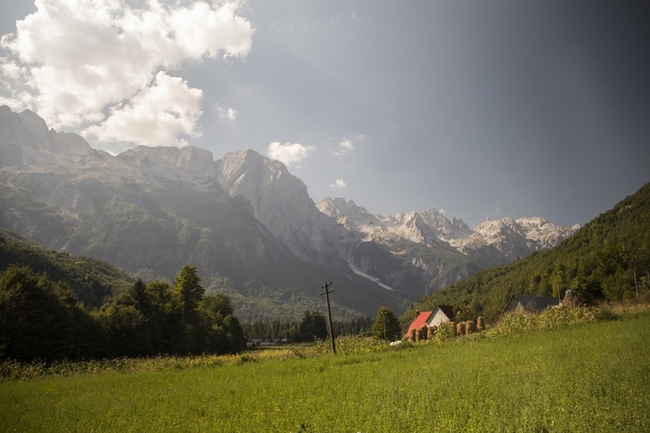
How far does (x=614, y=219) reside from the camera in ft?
394

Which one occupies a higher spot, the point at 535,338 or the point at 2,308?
the point at 2,308

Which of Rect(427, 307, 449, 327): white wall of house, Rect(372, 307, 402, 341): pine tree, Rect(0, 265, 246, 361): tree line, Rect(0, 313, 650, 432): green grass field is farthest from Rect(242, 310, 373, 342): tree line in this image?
Rect(0, 313, 650, 432): green grass field

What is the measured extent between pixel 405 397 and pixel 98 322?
47.4 meters

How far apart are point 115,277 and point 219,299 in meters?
69.7

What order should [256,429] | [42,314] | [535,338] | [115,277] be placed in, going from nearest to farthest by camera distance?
[256,429] → [535,338] → [42,314] → [115,277]

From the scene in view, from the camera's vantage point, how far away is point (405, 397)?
507 inches

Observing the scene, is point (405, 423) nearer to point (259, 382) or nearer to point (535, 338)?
point (259, 382)

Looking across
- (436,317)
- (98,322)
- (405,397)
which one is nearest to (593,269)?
(436,317)

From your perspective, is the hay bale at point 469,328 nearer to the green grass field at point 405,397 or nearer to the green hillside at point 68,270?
the green grass field at point 405,397

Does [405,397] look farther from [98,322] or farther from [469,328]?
[98,322]

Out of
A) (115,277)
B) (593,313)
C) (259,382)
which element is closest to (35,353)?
(259,382)

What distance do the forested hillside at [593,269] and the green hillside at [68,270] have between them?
111 meters

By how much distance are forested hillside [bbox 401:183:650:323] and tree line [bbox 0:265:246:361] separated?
176 ft

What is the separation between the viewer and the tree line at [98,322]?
115 ft
